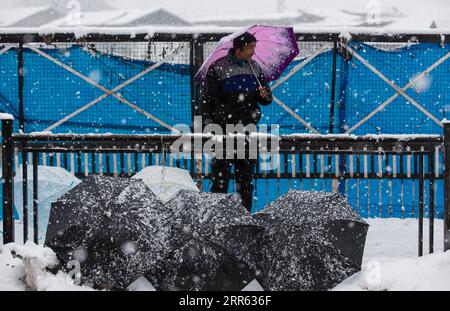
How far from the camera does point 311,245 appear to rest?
14.8 feet

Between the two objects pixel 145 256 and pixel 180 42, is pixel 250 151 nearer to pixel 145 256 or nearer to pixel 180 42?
pixel 145 256

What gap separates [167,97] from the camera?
390 inches

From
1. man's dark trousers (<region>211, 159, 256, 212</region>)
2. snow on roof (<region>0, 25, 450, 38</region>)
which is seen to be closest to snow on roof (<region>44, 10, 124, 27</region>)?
snow on roof (<region>0, 25, 450, 38</region>)

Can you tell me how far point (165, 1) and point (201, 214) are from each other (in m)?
77.1

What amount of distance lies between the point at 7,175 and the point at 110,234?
70.4 inches

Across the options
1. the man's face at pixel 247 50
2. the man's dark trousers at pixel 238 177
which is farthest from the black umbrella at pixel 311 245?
the man's face at pixel 247 50

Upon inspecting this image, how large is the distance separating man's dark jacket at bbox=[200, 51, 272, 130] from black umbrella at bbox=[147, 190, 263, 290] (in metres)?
2.60

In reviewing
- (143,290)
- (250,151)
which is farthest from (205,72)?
(143,290)

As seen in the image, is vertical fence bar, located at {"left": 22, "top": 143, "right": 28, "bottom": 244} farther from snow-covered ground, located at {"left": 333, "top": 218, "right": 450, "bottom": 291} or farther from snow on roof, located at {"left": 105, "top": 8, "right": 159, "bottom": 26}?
snow on roof, located at {"left": 105, "top": 8, "right": 159, "bottom": 26}

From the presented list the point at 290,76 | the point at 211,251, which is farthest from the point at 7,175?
the point at 290,76

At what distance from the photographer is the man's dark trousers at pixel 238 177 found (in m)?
6.69

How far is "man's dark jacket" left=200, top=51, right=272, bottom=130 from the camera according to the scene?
6.97 m

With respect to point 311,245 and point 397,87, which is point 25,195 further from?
point 397,87

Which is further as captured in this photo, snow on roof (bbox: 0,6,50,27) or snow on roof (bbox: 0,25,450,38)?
snow on roof (bbox: 0,6,50,27)
